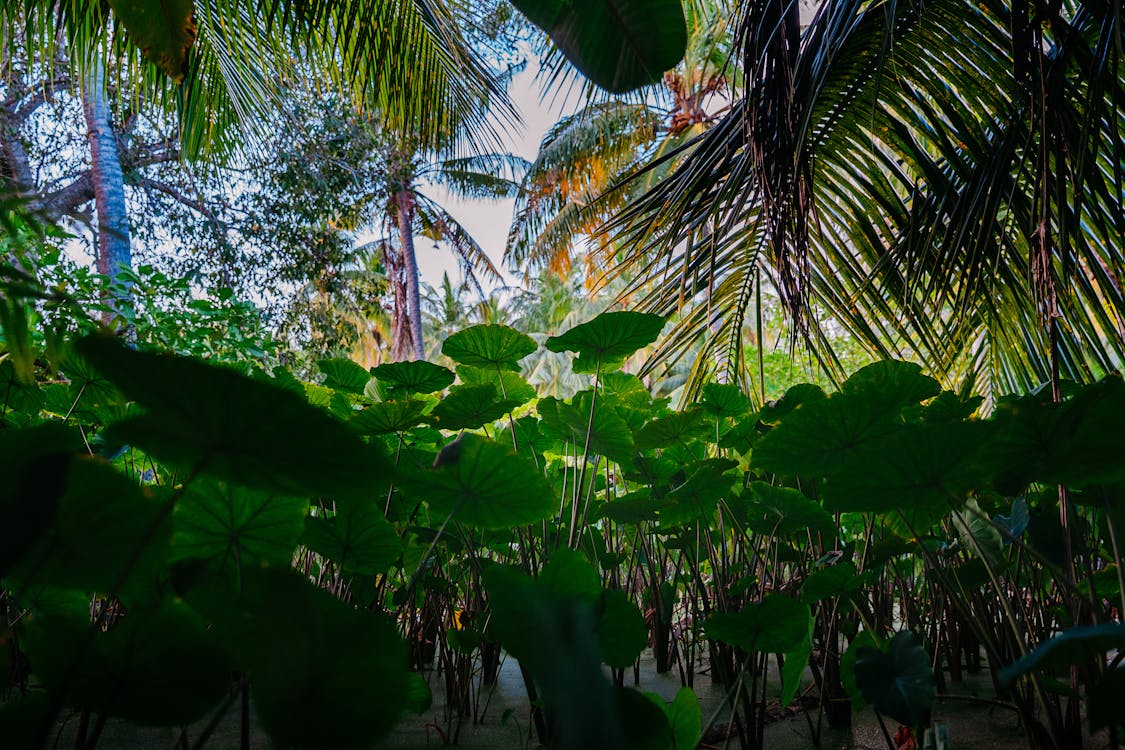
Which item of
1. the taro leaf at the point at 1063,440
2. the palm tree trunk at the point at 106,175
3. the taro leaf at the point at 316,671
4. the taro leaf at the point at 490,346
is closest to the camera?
the taro leaf at the point at 316,671

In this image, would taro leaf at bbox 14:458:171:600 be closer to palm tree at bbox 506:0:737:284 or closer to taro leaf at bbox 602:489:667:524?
taro leaf at bbox 602:489:667:524

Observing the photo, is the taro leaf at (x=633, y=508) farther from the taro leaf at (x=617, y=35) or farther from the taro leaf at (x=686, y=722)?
the taro leaf at (x=617, y=35)

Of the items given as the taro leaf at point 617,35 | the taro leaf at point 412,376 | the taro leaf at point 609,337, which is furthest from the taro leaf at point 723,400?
the taro leaf at point 617,35

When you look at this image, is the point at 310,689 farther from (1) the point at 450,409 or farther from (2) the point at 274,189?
(2) the point at 274,189

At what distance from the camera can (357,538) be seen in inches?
27.7

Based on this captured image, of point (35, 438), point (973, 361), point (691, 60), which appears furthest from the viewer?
point (691, 60)

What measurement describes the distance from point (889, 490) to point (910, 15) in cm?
156

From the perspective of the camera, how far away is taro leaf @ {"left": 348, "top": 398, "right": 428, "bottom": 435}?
83 cm

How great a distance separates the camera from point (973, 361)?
2447 millimetres

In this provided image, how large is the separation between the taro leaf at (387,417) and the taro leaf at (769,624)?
1.40 ft

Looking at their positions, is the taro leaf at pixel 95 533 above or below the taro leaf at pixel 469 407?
below

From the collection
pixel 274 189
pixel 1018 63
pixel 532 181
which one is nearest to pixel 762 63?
pixel 1018 63

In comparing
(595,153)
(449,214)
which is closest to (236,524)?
(595,153)

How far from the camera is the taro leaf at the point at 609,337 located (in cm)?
87
